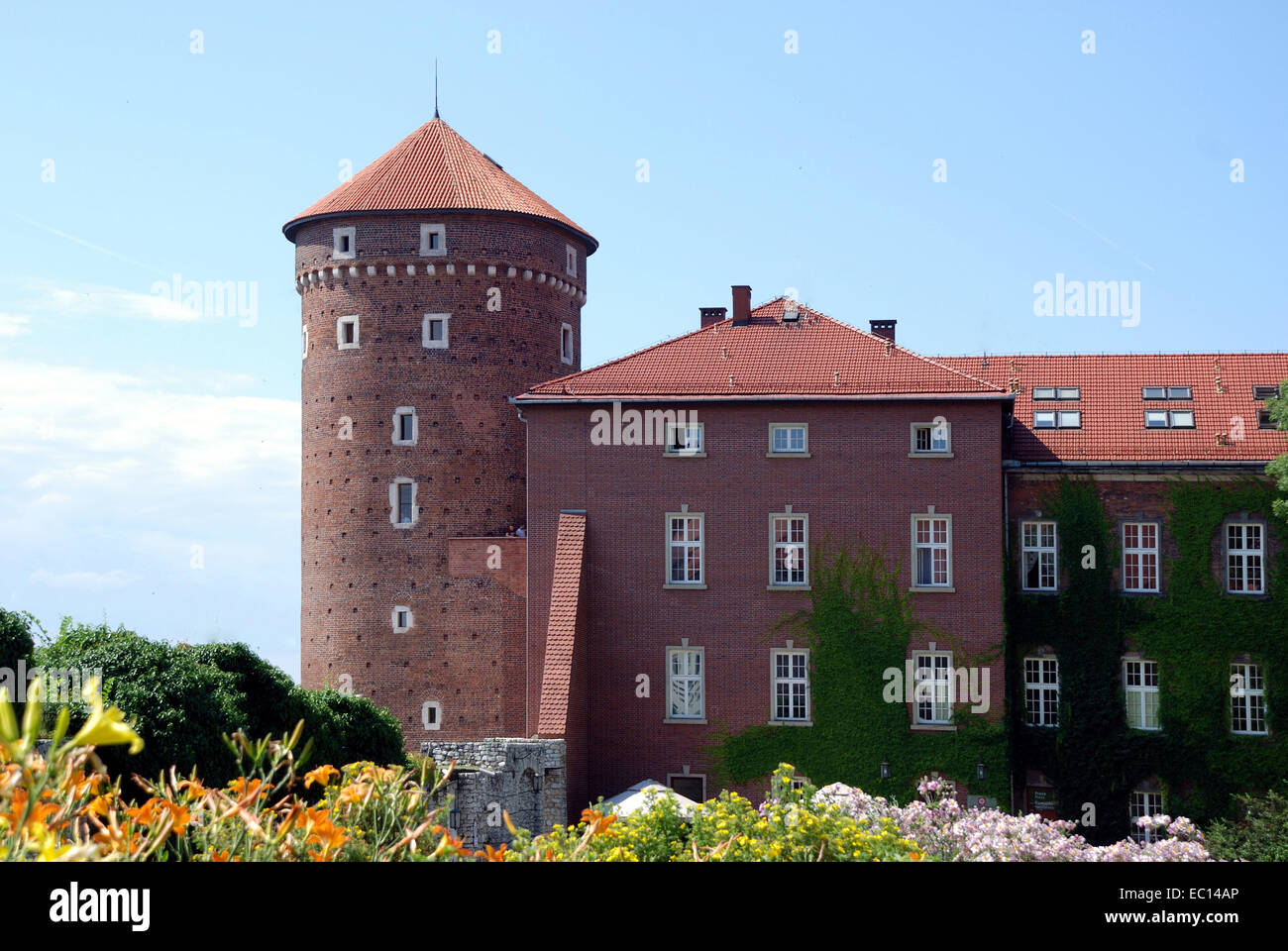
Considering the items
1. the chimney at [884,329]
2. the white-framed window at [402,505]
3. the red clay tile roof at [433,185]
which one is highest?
the red clay tile roof at [433,185]

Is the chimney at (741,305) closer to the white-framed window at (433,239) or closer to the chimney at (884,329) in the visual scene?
the chimney at (884,329)

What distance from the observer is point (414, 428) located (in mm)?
44312

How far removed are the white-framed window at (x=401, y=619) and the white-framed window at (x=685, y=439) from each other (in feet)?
37.8

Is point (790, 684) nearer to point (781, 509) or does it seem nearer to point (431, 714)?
point (781, 509)

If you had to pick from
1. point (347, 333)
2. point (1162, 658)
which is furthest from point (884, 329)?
point (347, 333)

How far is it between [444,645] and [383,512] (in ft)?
15.8

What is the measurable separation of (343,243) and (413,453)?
7.70 meters

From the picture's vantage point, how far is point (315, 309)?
46.0 m

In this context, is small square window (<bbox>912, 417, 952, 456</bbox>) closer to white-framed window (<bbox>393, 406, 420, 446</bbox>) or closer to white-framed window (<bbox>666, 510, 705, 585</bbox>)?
white-framed window (<bbox>666, 510, 705, 585</bbox>)

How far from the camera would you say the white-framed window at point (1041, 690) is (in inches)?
1442

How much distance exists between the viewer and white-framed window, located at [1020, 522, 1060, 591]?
1462 inches

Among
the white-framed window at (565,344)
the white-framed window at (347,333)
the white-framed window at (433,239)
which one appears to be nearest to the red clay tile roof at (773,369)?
the white-framed window at (565,344)

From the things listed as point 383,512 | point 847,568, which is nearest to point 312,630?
point 383,512

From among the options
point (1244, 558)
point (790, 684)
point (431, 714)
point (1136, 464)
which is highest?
point (1136, 464)
